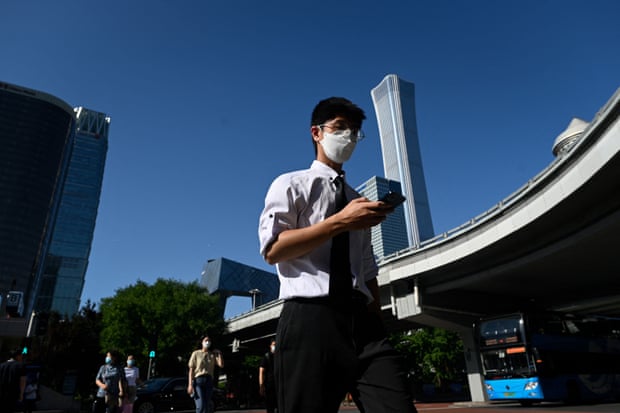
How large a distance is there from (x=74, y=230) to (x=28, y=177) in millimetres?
48394

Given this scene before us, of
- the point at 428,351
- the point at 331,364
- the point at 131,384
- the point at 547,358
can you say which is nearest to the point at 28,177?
the point at 428,351

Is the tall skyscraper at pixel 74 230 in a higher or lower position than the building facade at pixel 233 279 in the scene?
higher

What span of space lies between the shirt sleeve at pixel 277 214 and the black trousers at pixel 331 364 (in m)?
0.29

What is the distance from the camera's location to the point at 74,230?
494 feet

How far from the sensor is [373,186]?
16238 centimetres

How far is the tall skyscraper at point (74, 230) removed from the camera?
144m

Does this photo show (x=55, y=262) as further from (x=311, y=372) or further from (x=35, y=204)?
(x=311, y=372)

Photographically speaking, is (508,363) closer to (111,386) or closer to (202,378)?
(202,378)

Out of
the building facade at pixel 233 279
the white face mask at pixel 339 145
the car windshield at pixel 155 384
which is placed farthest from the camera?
the building facade at pixel 233 279

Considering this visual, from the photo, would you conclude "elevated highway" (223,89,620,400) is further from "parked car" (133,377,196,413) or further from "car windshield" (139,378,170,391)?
"car windshield" (139,378,170,391)

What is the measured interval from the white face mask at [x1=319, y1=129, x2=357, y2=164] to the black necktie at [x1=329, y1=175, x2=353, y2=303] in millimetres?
481

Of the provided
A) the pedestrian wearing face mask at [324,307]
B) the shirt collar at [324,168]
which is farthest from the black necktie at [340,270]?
the shirt collar at [324,168]

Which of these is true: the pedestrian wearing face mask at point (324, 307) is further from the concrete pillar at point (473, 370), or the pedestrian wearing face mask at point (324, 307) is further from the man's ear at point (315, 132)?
the concrete pillar at point (473, 370)

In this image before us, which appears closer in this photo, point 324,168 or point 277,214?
point 277,214
